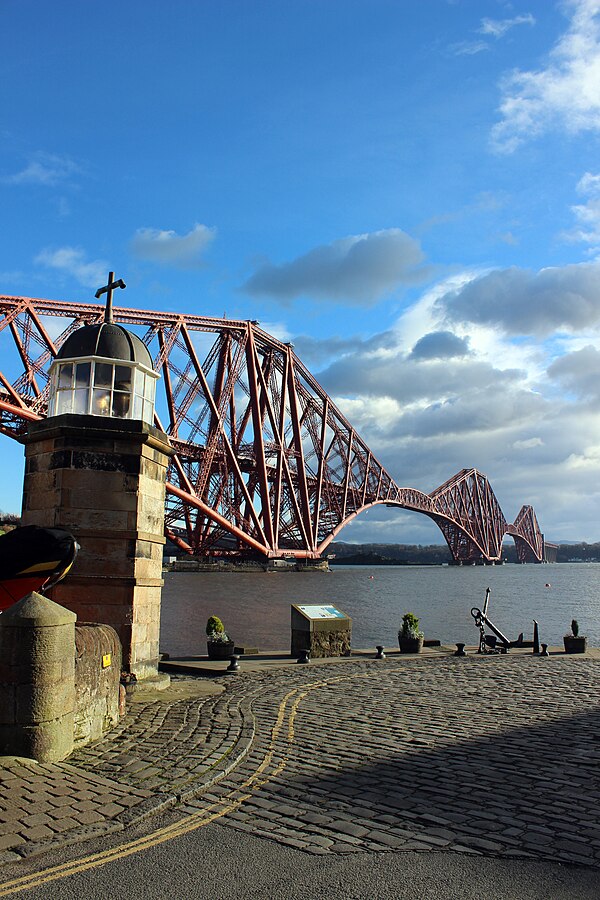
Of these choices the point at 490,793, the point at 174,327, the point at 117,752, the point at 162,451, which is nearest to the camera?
the point at 490,793

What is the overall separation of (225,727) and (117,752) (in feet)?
5.27

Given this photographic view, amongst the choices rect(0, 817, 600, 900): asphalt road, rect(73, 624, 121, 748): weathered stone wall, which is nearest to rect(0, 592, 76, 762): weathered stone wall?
rect(73, 624, 121, 748): weathered stone wall

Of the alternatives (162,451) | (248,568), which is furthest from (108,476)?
(248,568)

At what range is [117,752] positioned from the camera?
654cm

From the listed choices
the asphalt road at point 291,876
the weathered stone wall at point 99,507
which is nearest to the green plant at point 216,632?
the weathered stone wall at point 99,507

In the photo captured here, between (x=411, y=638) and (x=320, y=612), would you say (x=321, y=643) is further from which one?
(x=411, y=638)

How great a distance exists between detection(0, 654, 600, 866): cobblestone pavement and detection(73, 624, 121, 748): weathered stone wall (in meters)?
0.19

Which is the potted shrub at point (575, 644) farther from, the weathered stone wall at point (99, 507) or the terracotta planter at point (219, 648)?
the weathered stone wall at point (99, 507)

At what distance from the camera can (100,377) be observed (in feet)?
34.8

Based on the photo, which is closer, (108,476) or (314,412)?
(108,476)

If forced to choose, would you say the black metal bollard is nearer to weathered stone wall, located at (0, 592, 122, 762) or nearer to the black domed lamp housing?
the black domed lamp housing

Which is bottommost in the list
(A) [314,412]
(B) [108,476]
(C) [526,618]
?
(C) [526,618]

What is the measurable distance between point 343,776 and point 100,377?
6.79 metres

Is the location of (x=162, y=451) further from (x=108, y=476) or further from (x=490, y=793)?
(x=490, y=793)
